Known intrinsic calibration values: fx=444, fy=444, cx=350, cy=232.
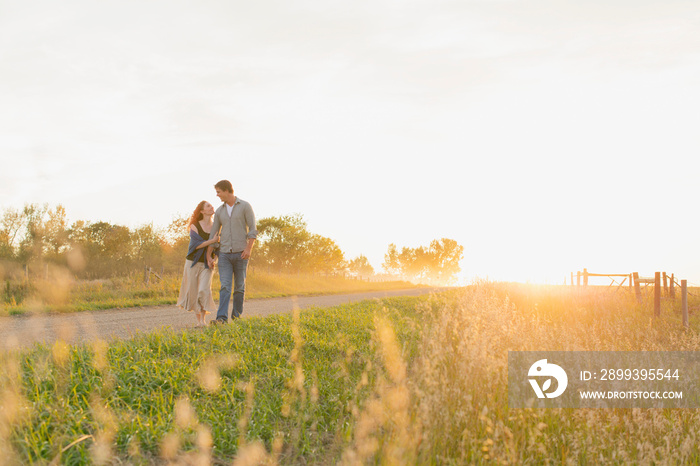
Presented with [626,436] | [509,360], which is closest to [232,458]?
[509,360]

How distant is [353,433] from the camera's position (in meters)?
3.59

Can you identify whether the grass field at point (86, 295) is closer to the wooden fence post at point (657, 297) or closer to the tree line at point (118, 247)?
the wooden fence post at point (657, 297)

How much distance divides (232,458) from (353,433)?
3.16 feet

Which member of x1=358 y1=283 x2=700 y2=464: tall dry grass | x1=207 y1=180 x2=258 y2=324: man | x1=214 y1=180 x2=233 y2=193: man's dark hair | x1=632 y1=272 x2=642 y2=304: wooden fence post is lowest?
x1=358 y1=283 x2=700 y2=464: tall dry grass

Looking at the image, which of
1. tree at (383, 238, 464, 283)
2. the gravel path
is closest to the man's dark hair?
the gravel path

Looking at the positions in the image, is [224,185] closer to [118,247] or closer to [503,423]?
[503,423]

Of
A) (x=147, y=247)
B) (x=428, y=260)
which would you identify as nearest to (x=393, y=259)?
(x=428, y=260)

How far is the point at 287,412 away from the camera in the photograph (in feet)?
12.5

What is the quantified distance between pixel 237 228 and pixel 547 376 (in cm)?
493

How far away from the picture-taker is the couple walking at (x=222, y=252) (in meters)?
7.23

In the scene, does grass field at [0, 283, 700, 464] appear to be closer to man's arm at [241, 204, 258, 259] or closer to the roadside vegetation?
man's arm at [241, 204, 258, 259]

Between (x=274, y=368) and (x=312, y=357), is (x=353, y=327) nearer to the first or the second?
(x=312, y=357)

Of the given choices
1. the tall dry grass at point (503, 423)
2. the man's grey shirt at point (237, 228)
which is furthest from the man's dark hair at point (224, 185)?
the tall dry grass at point (503, 423)

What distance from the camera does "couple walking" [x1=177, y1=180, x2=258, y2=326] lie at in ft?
23.7
